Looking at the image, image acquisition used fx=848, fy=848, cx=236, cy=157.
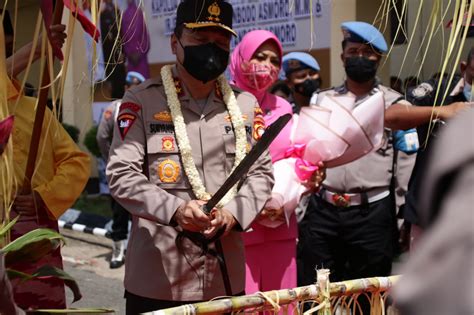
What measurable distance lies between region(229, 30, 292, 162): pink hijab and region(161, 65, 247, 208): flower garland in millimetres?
651

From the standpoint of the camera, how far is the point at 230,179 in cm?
288

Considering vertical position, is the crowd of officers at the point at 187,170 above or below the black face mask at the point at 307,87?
above

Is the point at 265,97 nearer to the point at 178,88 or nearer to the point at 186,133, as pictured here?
the point at 178,88

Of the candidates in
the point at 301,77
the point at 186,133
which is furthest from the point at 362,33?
the point at 186,133

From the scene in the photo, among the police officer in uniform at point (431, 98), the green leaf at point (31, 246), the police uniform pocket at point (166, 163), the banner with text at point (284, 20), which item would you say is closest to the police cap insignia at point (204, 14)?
the police uniform pocket at point (166, 163)

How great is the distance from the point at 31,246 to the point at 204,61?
49.6 inches

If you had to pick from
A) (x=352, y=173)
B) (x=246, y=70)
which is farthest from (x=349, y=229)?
(x=246, y=70)

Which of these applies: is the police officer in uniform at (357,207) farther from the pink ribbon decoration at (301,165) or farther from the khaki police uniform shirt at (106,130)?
the khaki police uniform shirt at (106,130)

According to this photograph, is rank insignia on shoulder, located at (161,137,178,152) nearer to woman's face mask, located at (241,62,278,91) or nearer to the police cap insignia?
the police cap insignia

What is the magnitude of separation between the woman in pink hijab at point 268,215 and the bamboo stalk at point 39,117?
1.07 meters

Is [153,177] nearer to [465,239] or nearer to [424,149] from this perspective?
[424,149]

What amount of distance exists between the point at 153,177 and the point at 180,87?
0.37m

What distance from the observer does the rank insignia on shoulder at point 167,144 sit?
312cm

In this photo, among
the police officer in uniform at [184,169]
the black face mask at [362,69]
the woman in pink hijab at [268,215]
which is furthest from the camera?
the black face mask at [362,69]
